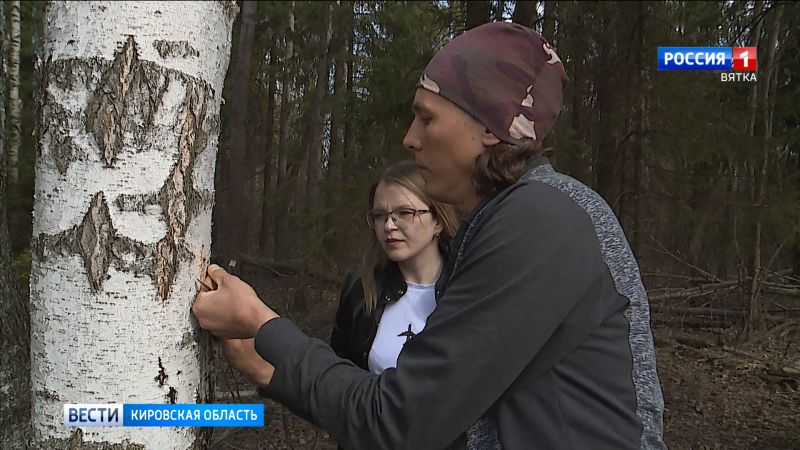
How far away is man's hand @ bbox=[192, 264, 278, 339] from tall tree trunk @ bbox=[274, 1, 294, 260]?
8120mm

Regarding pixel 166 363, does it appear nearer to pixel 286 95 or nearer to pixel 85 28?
pixel 85 28

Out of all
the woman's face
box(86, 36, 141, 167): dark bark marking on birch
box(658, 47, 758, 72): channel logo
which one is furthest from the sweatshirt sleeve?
box(658, 47, 758, 72): channel logo

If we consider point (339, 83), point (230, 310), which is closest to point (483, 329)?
point (230, 310)

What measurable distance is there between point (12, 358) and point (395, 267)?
1629mm

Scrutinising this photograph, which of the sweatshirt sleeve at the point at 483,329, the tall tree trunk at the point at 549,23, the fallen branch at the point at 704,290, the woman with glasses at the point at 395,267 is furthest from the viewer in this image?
the fallen branch at the point at 704,290

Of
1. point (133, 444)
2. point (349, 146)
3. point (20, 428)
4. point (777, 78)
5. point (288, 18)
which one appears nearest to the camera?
point (133, 444)

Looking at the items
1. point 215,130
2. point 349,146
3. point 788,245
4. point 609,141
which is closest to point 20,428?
point 215,130

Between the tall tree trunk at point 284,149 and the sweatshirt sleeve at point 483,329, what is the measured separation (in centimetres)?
853

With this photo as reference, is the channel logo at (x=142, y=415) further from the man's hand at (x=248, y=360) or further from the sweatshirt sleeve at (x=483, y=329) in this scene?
the sweatshirt sleeve at (x=483, y=329)

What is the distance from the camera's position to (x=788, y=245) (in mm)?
→ 6902

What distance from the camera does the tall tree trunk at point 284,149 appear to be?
32.3ft

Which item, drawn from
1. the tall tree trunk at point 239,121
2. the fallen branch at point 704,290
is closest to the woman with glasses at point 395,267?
the fallen branch at point 704,290

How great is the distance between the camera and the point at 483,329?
0.94m

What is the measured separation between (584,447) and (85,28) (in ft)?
4.10
